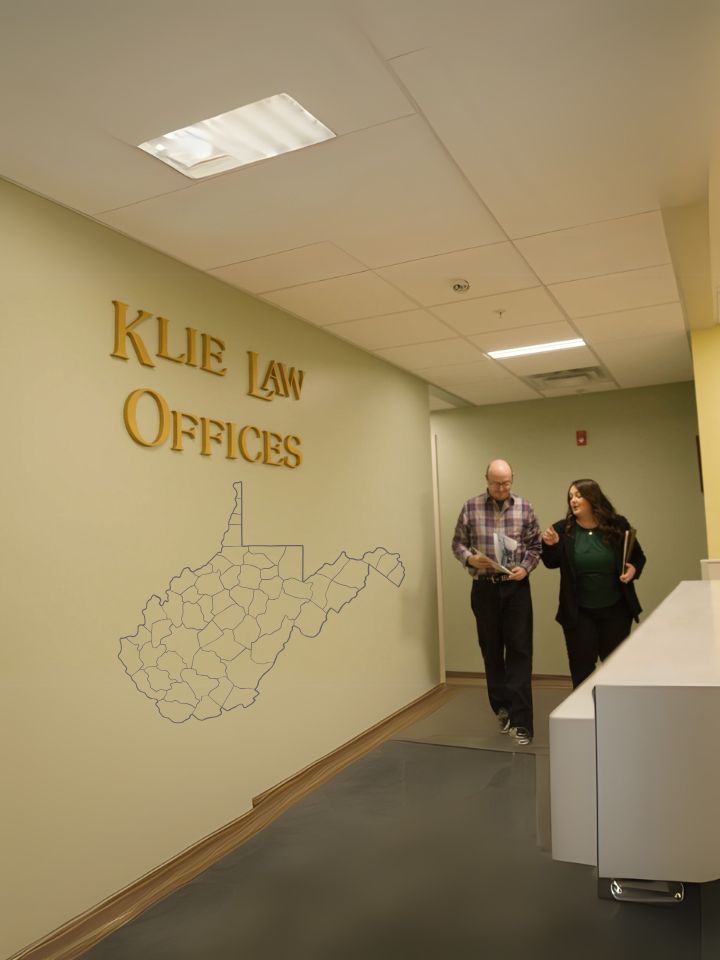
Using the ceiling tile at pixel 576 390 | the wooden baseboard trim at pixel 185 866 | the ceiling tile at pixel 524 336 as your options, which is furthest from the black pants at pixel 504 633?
the ceiling tile at pixel 576 390

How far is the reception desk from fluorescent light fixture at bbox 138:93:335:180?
2010 millimetres

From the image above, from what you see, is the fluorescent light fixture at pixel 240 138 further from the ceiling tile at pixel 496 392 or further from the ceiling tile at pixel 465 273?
the ceiling tile at pixel 496 392

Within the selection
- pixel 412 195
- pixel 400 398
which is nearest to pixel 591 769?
pixel 412 195

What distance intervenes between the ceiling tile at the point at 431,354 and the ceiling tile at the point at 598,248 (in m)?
1.13

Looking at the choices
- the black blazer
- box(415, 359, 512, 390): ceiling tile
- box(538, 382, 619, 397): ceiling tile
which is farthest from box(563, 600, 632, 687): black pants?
box(538, 382, 619, 397): ceiling tile

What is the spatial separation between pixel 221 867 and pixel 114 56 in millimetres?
2567

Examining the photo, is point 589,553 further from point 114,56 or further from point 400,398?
point 114,56

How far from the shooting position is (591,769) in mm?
440

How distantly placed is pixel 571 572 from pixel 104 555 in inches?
110

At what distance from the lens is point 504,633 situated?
176 inches

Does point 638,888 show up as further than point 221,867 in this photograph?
No

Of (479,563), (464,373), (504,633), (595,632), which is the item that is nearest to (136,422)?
(479,563)

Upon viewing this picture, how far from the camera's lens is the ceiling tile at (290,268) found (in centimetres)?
311

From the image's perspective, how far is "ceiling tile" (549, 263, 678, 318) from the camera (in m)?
3.55
